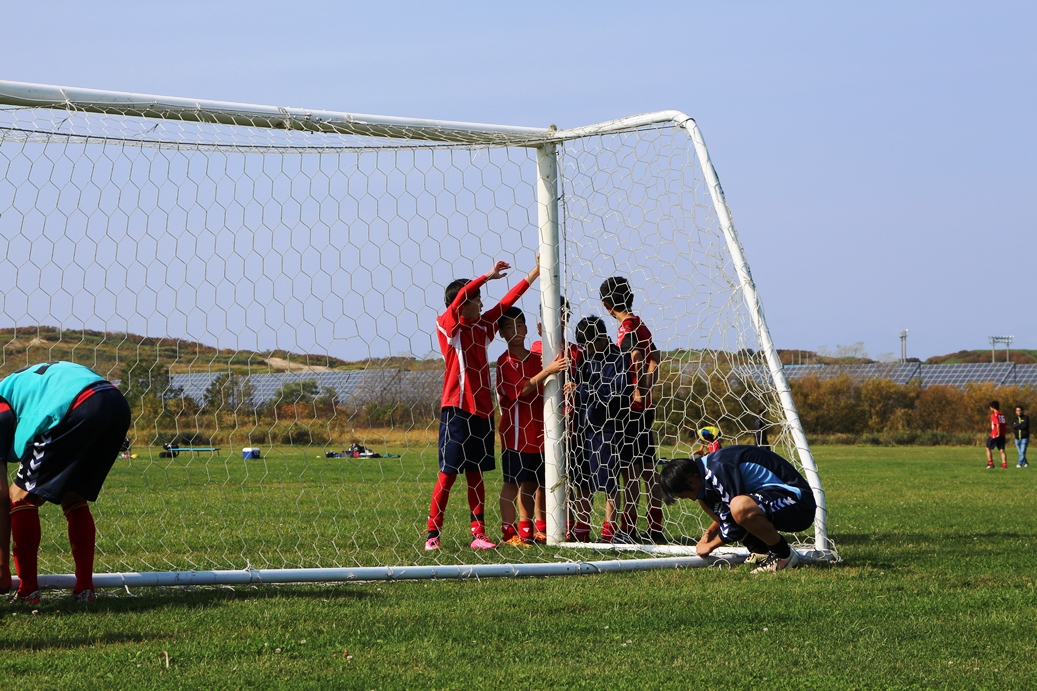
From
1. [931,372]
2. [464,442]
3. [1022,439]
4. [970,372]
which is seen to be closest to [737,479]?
[464,442]

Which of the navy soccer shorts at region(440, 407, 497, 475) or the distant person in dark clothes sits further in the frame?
the distant person in dark clothes

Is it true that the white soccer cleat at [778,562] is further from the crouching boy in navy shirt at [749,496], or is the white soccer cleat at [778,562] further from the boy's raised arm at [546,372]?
the boy's raised arm at [546,372]

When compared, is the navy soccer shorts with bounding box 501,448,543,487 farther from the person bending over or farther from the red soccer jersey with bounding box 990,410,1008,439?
the red soccer jersey with bounding box 990,410,1008,439

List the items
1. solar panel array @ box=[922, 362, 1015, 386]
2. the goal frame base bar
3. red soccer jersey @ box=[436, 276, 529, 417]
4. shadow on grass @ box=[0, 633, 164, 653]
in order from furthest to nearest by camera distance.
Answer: solar panel array @ box=[922, 362, 1015, 386] < red soccer jersey @ box=[436, 276, 529, 417] < the goal frame base bar < shadow on grass @ box=[0, 633, 164, 653]

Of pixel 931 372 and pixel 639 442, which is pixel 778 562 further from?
pixel 931 372

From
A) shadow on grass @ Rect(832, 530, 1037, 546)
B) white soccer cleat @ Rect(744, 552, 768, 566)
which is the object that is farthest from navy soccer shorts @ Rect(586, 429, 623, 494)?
shadow on grass @ Rect(832, 530, 1037, 546)

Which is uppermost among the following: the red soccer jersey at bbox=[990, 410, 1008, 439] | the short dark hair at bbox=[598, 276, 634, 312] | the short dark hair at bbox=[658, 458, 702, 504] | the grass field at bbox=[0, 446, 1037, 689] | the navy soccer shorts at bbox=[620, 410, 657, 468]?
the short dark hair at bbox=[598, 276, 634, 312]

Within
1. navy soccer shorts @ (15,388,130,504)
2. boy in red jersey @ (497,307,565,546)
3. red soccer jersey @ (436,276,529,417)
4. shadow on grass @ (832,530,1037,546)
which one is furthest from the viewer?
shadow on grass @ (832,530,1037,546)

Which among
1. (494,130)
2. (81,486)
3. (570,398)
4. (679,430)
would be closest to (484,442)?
(570,398)

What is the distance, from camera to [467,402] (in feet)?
23.9

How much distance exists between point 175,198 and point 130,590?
96.3 inches

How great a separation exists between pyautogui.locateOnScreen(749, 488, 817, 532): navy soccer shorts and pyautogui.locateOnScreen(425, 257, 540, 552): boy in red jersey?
1.83 metres

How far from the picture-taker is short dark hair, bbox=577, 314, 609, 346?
784 centimetres

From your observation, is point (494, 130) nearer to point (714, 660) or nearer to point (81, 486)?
point (81, 486)
